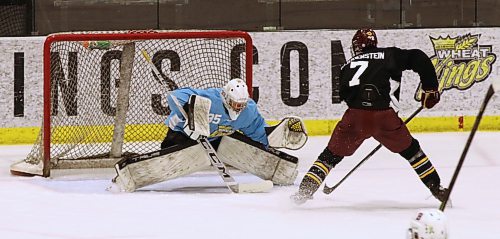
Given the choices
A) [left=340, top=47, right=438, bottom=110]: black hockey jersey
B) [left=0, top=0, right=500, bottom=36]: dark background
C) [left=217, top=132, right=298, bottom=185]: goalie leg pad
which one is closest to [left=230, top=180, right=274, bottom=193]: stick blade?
[left=217, top=132, right=298, bottom=185]: goalie leg pad

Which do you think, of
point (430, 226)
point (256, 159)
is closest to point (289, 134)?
point (256, 159)

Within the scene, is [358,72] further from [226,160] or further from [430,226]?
[430,226]

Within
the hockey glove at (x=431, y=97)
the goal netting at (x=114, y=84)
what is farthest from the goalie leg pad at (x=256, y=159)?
the hockey glove at (x=431, y=97)

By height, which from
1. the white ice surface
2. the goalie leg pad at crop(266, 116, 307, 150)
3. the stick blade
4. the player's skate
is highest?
the goalie leg pad at crop(266, 116, 307, 150)

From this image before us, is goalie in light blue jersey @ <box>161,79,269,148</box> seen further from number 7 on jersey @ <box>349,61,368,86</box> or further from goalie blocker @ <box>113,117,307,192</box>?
number 7 on jersey @ <box>349,61,368,86</box>

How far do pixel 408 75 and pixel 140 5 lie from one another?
2.35 m

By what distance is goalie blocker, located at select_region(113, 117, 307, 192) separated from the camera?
450 centimetres

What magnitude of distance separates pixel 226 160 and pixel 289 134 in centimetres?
37

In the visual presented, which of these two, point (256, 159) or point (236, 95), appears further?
point (256, 159)

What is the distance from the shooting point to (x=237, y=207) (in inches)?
→ 158

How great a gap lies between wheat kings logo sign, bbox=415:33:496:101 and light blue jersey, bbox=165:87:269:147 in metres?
2.85

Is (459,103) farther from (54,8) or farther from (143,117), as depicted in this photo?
(54,8)

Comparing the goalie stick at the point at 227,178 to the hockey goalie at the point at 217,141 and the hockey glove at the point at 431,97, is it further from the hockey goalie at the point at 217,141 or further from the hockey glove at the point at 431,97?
the hockey glove at the point at 431,97

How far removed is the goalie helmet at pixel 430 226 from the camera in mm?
2697
